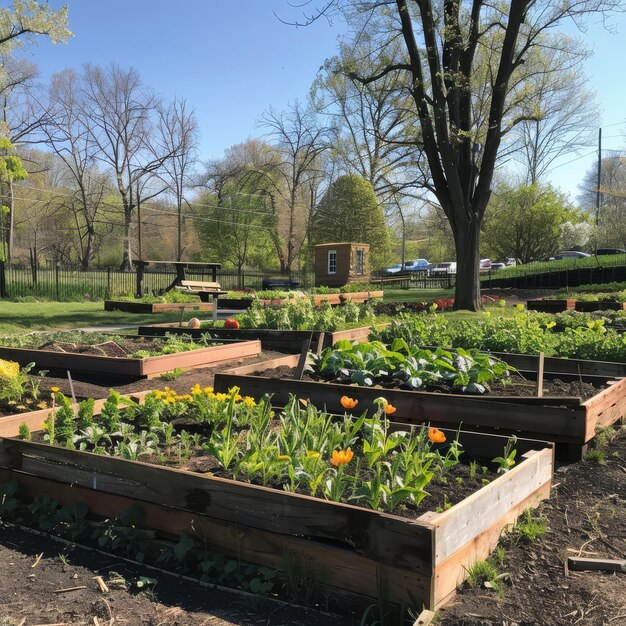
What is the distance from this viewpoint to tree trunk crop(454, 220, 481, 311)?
16.1 meters

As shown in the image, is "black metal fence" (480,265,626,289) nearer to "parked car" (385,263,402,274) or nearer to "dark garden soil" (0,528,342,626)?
"parked car" (385,263,402,274)

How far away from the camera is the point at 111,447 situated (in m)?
3.66

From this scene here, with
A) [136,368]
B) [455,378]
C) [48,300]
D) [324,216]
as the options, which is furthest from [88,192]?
[455,378]

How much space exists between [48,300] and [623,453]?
21.8 meters

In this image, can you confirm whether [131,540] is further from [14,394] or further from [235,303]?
[235,303]

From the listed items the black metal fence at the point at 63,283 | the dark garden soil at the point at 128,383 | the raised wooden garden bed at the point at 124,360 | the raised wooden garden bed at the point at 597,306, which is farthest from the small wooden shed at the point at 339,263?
the dark garden soil at the point at 128,383

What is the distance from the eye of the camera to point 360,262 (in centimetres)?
2788

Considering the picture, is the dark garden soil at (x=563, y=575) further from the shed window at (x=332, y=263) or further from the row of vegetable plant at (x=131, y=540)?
the shed window at (x=332, y=263)

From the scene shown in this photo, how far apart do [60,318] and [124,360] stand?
31.8ft

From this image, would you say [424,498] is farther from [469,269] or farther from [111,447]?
[469,269]

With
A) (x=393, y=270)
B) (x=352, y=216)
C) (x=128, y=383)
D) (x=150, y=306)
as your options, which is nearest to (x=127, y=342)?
(x=128, y=383)

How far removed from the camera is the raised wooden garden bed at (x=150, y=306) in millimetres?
17594

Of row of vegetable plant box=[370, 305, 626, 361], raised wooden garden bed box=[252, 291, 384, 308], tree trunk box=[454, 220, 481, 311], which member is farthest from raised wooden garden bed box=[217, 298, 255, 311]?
row of vegetable plant box=[370, 305, 626, 361]

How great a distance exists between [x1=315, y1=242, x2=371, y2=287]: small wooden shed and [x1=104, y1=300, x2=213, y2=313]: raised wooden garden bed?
30.8 ft
